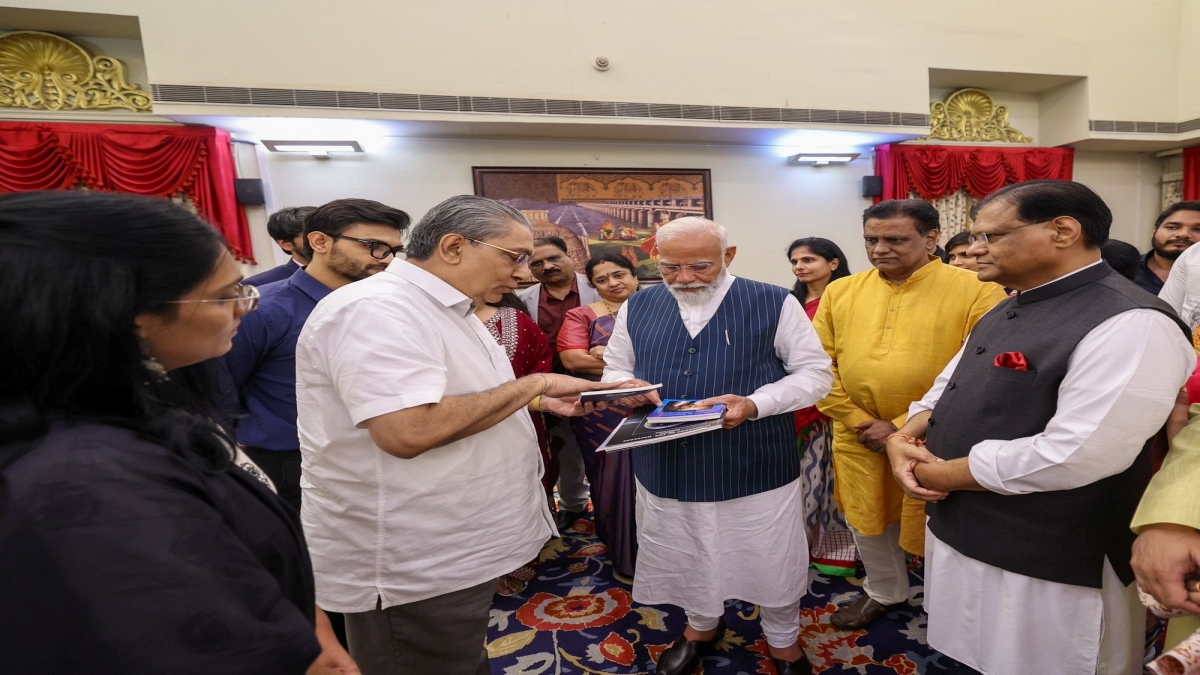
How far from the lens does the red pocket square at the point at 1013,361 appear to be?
4.09ft

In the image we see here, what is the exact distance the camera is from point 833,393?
227 centimetres

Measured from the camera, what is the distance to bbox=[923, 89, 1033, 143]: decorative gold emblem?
19.7 ft

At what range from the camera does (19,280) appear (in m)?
0.51

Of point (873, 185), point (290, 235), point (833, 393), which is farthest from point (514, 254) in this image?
point (873, 185)

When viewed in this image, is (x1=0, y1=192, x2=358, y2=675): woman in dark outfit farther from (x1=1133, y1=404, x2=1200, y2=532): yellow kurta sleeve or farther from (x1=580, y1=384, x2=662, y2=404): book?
(x1=1133, y1=404, x2=1200, y2=532): yellow kurta sleeve

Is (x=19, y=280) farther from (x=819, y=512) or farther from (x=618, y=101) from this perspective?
(x=618, y=101)

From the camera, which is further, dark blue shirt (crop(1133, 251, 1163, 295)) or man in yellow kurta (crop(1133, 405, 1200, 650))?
dark blue shirt (crop(1133, 251, 1163, 295))

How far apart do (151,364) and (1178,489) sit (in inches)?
66.6

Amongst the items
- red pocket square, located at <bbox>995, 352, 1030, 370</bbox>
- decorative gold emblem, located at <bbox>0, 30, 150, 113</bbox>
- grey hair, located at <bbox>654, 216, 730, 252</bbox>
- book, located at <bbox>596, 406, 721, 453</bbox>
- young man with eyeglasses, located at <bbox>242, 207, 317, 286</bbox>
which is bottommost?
book, located at <bbox>596, 406, 721, 453</bbox>

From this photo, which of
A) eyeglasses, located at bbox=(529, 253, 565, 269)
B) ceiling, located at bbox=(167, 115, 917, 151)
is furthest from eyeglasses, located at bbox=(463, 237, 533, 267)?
ceiling, located at bbox=(167, 115, 917, 151)

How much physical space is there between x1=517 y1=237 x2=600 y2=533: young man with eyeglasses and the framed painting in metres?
1.92

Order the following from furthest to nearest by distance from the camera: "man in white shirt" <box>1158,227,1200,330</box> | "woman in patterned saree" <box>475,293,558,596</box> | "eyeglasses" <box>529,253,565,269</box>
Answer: "eyeglasses" <box>529,253,565,269</box> → "woman in patterned saree" <box>475,293,558,596</box> → "man in white shirt" <box>1158,227,1200,330</box>

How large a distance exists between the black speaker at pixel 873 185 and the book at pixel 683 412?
508 centimetres

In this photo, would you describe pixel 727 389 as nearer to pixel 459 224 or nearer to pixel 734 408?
pixel 734 408
